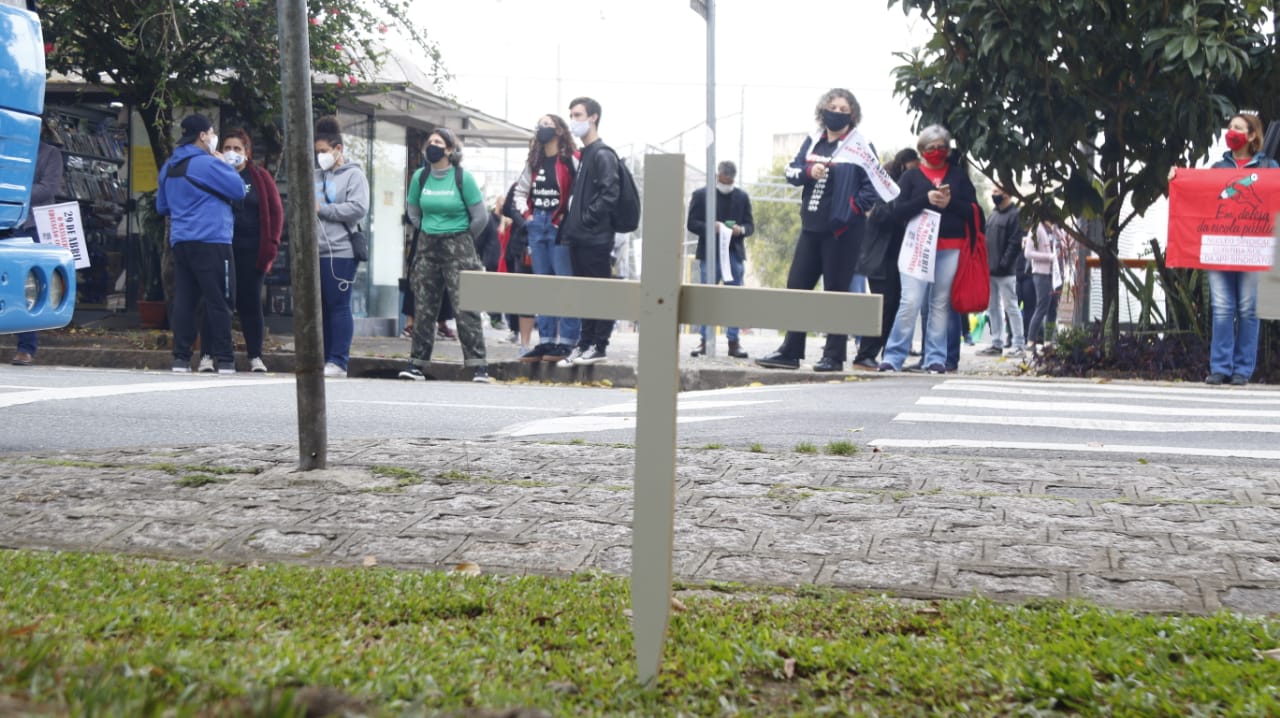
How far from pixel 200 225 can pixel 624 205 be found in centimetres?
363

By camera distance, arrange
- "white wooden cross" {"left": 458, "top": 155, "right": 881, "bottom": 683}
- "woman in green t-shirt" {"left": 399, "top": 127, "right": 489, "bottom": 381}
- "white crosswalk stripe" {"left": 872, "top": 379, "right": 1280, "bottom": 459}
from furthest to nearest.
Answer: "woman in green t-shirt" {"left": 399, "top": 127, "right": 489, "bottom": 381} < "white crosswalk stripe" {"left": 872, "top": 379, "right": 1280, "bottom": 459} < "white wooden cross" {"left": 458, "top": 155, "right": 881, "bottom": 683}

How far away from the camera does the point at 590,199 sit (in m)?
12.2

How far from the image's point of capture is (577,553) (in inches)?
170

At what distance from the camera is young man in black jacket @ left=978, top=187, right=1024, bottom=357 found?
1612 centimetres

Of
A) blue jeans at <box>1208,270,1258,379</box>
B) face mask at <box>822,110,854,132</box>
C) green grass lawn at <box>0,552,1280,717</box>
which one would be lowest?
green grass lawn at <box>0,552,1280,717</box>

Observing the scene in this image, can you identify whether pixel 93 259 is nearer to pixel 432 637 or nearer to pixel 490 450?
pixel 490 450

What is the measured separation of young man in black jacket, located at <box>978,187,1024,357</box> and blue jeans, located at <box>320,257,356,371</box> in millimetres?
7236

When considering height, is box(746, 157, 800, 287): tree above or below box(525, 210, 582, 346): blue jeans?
above

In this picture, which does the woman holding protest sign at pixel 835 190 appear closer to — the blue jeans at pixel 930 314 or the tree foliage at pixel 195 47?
the blue jeans at pixel 930 314

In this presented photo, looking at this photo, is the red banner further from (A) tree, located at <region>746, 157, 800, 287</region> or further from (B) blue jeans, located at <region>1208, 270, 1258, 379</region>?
(A) tree, located at <region>746, 157, 800, 287</region>

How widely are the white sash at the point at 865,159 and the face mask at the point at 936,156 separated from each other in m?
0.52

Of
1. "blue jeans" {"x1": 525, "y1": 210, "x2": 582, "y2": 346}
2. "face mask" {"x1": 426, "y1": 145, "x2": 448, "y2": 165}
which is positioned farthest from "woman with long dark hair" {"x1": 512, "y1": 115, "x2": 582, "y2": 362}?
"face mask" {"x1": 426, "y1": 145, "x2": 448, "y2": 165}

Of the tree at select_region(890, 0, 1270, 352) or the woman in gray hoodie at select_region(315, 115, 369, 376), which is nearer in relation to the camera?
the tree at select_region(890, 0, 1270, 352)

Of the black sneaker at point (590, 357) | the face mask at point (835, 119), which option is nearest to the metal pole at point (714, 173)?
the black sneaker at point (590, 357)
